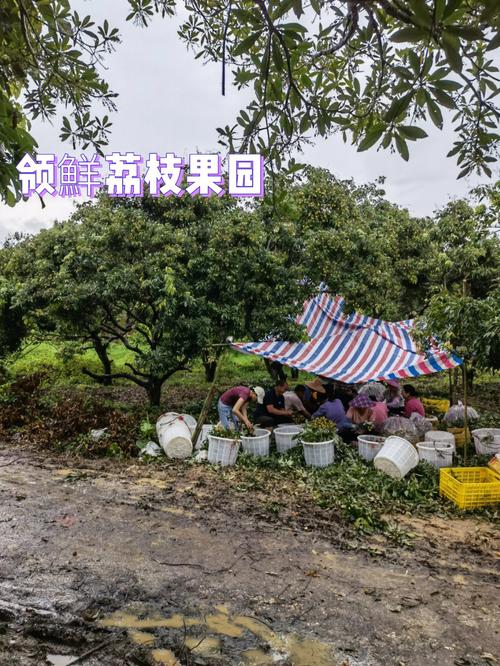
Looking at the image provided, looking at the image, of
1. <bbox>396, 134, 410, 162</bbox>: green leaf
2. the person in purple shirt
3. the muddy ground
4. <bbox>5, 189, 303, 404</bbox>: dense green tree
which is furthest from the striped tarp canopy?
<bbox>396, 134, 410, 162</bbox>: green leaf

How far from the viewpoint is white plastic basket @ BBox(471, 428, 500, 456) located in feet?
22.5

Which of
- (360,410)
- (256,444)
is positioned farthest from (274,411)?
(360,410)

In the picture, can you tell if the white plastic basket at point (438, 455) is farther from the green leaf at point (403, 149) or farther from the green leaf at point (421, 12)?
the green leaf at point (421, 12)

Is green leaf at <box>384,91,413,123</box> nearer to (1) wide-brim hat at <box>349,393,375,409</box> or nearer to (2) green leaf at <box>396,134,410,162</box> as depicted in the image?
(2) green leaf at <box>396,134,410,162</box>

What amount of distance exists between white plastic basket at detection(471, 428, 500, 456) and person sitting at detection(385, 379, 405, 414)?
1813 millimetres

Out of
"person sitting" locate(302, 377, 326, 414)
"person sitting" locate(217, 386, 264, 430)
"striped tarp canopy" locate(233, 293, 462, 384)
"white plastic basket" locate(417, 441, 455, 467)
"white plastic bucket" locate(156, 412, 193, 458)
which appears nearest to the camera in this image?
"white plastic basket" locate(417, 441, 455, 467)

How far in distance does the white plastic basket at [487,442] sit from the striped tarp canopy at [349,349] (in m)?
1.06

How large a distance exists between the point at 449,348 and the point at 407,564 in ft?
9.42

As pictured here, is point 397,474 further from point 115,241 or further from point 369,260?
point 115,241

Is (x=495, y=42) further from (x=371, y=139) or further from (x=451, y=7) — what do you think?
(x=371, y=139)

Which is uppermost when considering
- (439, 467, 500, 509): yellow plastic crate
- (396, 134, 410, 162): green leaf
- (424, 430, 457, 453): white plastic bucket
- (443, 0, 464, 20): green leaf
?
(443, 0, 464, 20): green leaf

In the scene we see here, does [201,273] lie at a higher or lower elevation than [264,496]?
higher

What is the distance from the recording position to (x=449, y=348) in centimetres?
617

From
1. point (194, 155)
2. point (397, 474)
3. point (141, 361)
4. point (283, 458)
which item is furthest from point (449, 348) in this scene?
point (141, 361)
